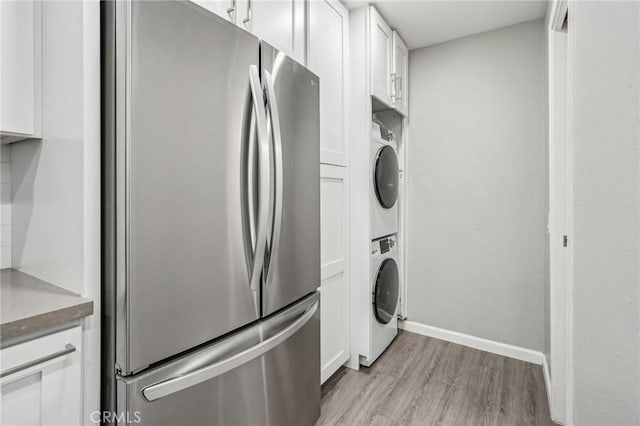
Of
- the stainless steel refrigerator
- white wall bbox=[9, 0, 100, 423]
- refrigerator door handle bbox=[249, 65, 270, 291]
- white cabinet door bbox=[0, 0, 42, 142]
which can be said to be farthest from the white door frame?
white cabinet door bbox=[0, 0, 42, 142]

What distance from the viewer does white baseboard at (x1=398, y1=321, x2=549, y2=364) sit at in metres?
2.48

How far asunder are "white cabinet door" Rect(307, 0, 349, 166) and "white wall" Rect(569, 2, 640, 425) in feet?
4.07

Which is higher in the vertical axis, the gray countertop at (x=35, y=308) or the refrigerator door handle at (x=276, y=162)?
the refrigerator door handle at (x=276, y=162)

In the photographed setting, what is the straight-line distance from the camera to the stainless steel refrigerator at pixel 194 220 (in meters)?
0.84

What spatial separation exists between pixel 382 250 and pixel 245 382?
63.6 inches

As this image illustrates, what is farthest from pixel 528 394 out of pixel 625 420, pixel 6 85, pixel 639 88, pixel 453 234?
pixel 6 85

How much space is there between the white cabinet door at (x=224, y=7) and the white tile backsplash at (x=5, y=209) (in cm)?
93

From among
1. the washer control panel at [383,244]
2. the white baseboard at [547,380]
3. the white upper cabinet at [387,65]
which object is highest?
the white upper cabinet at [387,65]

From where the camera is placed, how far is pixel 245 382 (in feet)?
3.68

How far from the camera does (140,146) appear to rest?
0.84 meters

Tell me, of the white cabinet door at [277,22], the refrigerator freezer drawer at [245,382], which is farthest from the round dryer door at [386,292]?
the white cabinet door at [277,22]

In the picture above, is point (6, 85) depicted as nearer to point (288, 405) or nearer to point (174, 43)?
point (174, 43)

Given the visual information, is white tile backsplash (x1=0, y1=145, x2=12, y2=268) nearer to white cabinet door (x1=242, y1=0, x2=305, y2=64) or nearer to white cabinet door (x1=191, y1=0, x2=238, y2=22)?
white cabinet door (x1=191, y1=0, x2=238, y2=22)

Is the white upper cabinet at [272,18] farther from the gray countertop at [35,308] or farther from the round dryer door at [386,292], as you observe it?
the round dryer door at [386,292]
